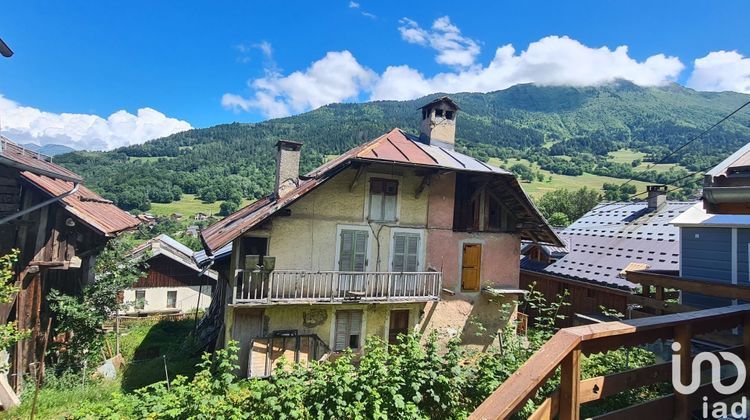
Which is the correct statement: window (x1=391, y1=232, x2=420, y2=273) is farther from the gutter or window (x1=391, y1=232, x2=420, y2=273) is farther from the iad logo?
the iad logo

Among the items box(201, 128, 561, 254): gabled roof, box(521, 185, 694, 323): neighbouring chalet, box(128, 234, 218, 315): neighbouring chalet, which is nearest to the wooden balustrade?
box(201, 128, 561, 254): gabled roof

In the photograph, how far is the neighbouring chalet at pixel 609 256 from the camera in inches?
611

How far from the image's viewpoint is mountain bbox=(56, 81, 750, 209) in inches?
3450

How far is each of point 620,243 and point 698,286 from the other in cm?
1452

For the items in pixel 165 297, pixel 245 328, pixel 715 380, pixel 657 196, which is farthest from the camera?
pixel 165 297

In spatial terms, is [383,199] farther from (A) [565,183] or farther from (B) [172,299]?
(A) [565,183]

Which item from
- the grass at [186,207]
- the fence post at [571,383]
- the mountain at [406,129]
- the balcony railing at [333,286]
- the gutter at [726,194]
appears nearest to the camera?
the fence post at [571,383]

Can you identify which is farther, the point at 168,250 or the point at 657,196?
the point at 168,250

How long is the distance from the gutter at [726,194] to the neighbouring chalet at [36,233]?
12.0 metres

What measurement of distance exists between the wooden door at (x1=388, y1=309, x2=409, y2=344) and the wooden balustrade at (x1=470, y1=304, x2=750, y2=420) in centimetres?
1162

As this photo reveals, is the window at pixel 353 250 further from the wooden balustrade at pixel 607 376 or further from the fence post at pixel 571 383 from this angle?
the fence post at pixel 571 383

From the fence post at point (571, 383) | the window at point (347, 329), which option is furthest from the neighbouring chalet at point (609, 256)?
the fence post at point (571, 383)

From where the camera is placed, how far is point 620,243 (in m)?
17.6

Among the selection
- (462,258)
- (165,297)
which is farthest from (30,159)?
(165,297)
